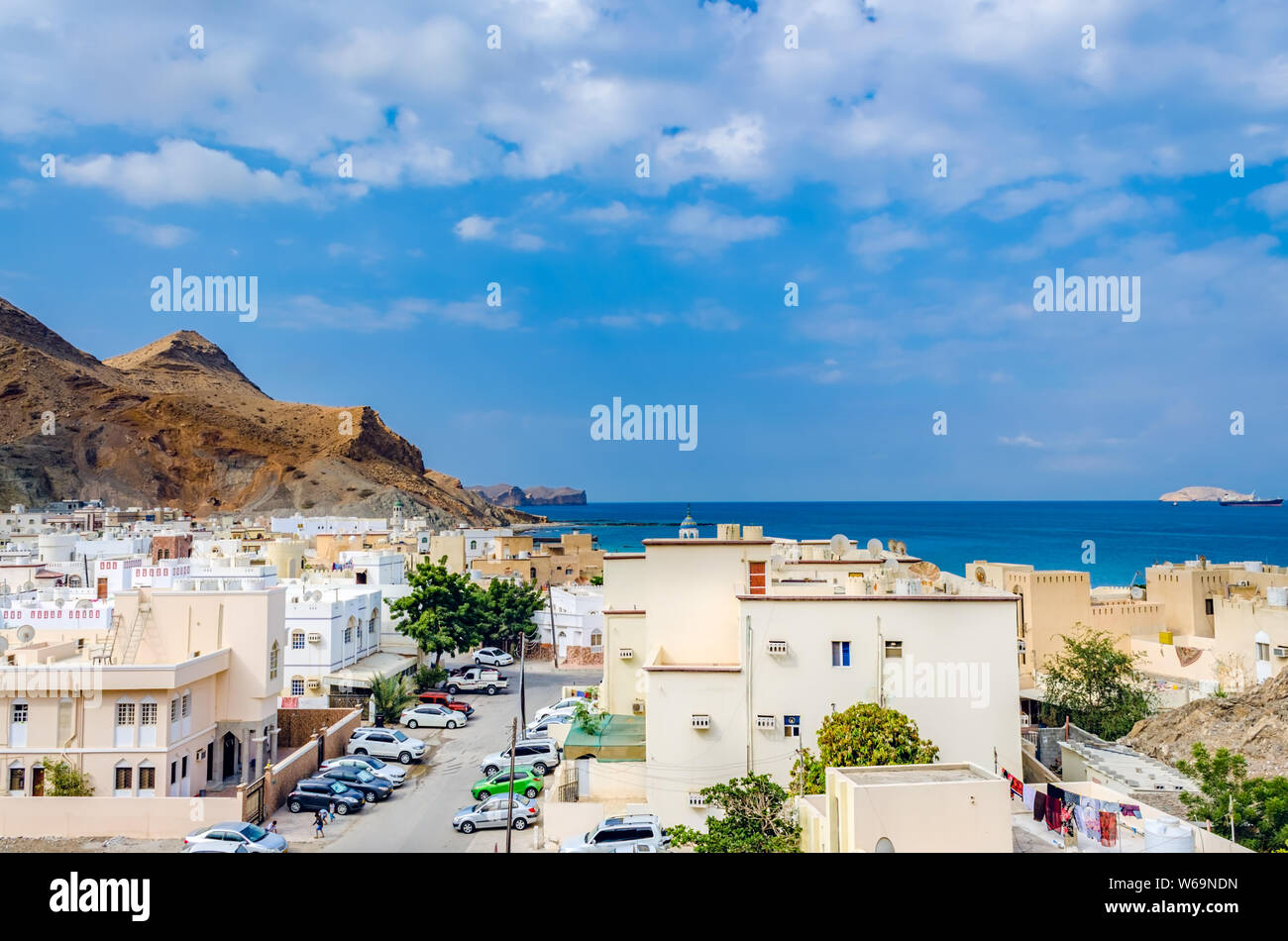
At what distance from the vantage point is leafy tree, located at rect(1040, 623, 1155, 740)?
27.2 m

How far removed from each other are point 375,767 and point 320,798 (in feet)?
8.44

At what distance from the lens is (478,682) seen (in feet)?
123

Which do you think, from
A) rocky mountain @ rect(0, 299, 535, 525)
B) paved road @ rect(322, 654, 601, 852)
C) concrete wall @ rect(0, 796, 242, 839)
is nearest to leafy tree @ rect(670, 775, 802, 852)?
paved road @ rect(322, 654, 601, 852)

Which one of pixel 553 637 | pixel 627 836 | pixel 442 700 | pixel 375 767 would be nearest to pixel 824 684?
pixel 627 836

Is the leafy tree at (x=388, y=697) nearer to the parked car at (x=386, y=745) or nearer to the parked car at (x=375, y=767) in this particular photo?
the parked car at (x=386, y=745)

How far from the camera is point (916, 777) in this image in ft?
40.4

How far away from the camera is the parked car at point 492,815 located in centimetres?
2061

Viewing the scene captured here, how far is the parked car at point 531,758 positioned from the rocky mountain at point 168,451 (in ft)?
418

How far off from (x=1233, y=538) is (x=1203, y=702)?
151539mm

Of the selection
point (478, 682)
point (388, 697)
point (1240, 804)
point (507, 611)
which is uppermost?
point (507, 611)

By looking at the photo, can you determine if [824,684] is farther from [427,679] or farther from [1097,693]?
[427,679]

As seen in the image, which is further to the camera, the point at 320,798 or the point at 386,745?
the point at 386,745

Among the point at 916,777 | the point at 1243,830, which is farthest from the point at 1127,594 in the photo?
the point at 916,777
